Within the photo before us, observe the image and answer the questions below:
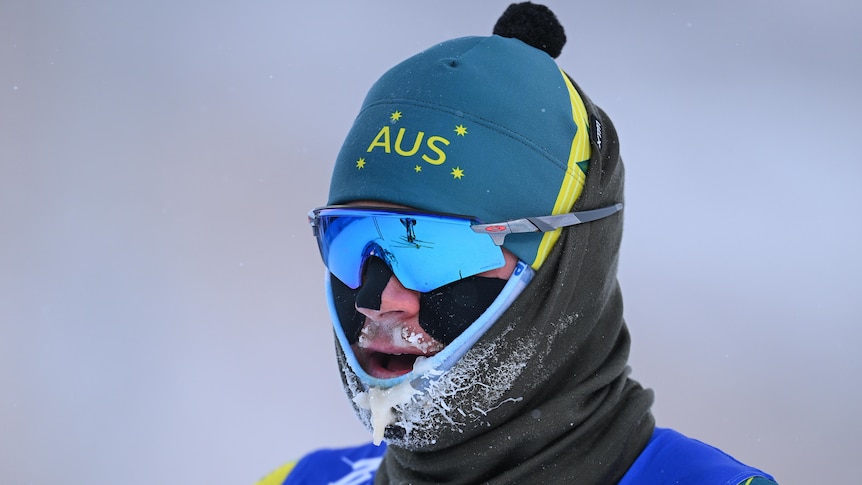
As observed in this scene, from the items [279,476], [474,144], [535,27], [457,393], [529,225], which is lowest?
[279,476]

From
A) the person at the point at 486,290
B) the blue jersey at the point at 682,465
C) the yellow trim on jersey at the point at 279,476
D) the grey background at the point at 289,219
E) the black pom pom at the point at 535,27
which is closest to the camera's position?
the blue jersey at the point at 682,465

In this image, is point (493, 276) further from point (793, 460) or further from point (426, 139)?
point (793, 460)

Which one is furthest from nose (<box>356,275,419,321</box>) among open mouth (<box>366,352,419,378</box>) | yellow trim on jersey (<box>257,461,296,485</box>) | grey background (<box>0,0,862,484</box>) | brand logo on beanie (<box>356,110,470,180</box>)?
grey background (<box>0,0,862,484</box>)

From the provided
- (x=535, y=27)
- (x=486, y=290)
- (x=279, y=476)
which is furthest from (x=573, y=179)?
(x=279, y=476)

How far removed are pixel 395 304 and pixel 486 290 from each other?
185 mm

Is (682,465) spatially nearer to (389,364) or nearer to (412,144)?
(389,364)

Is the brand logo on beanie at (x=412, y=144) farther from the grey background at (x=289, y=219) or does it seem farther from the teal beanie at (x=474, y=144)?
the grey background at (x=289, y=219)

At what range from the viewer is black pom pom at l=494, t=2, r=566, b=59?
187cm

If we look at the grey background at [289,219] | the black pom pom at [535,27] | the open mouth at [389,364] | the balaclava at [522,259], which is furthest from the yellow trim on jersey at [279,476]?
the grey background at [289,219]

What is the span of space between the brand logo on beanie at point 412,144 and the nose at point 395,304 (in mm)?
243

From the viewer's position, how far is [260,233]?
4816 millimetres

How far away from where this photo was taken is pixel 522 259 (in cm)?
154

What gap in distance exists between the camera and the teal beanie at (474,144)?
1.55 metres

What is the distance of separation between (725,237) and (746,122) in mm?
601
